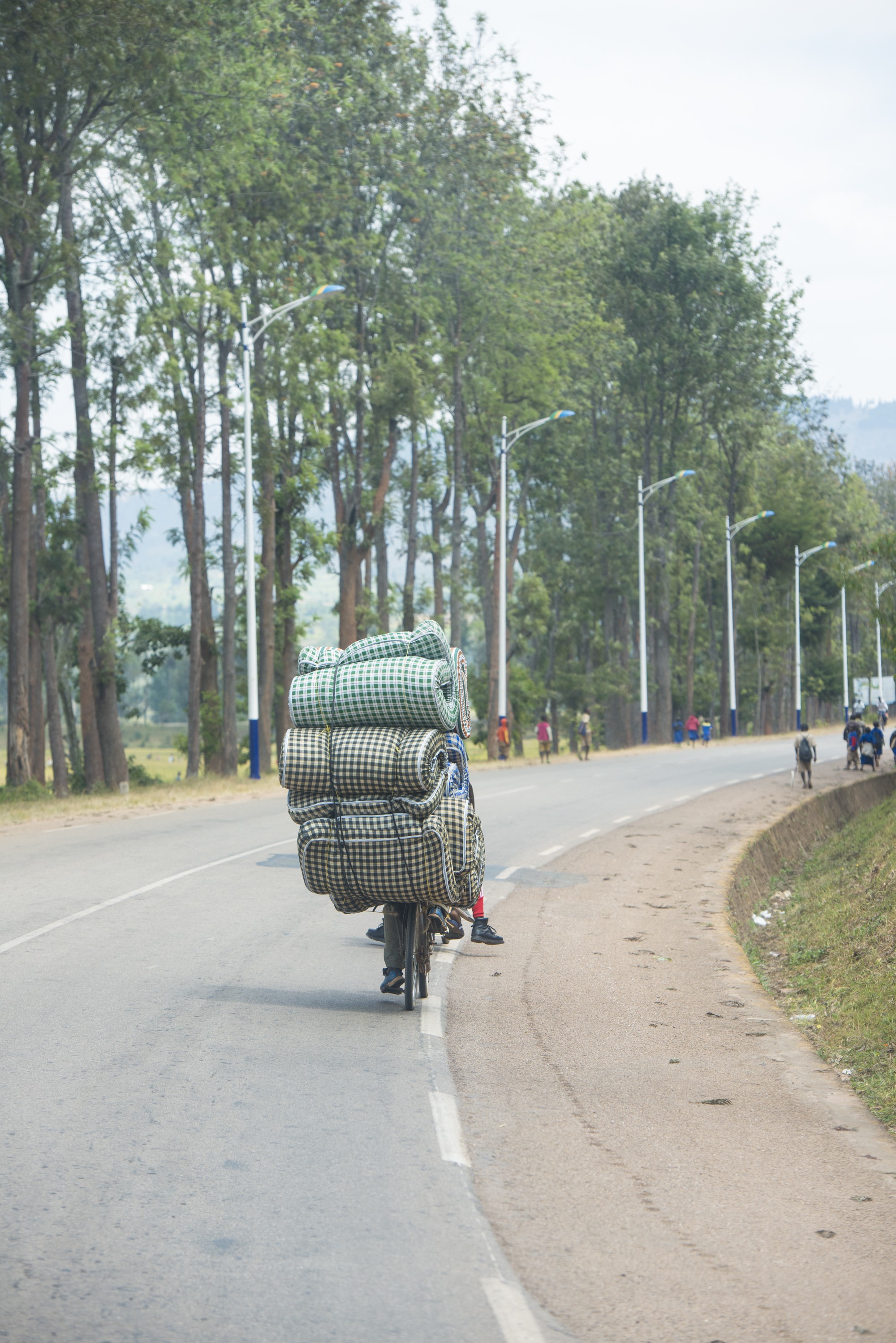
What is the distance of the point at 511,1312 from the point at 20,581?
30.8m

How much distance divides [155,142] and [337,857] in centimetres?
3135

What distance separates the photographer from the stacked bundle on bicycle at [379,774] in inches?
335

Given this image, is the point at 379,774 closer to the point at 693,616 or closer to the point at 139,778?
the point at 139,778

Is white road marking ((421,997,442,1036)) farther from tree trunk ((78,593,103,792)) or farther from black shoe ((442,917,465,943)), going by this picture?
tree trunk ((78,593,103,792))

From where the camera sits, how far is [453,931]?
10.6m

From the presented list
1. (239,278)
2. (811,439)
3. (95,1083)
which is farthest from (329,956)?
(811,439)

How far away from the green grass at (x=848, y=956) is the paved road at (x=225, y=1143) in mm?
2741

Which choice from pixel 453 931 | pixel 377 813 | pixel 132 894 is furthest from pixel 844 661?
pixel 377 813

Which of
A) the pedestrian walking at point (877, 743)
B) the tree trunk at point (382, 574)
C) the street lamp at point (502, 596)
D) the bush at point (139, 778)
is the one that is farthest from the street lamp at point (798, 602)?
the bush at point (139, 778)

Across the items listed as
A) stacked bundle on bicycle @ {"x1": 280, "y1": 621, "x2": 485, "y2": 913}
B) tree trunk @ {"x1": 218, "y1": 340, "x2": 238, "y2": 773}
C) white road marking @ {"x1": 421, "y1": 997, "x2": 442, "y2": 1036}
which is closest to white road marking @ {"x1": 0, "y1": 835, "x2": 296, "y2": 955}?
white road marking @ {"x1": 421, "y1": 997, "x2": 442, "y2": 1036}

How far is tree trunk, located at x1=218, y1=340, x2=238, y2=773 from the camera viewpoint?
4188cm

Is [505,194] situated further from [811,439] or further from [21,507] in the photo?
[811,439]

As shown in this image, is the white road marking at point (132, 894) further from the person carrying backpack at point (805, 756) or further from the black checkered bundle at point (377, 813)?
the person carrying backpack at point (805, 756)

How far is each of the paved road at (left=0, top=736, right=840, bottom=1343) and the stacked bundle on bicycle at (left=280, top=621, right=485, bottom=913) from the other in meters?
0.98
